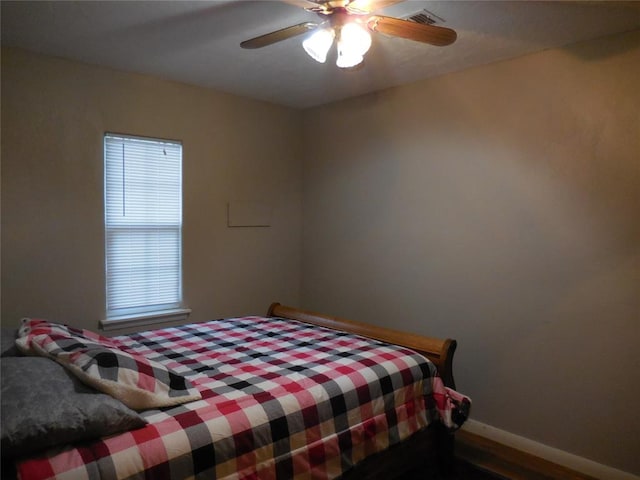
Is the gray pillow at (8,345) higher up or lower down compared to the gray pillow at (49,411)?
higher up

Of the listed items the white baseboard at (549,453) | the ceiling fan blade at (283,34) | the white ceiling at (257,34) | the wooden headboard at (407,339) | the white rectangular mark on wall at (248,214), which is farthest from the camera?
the white rectangular mark on wall at (248,214)

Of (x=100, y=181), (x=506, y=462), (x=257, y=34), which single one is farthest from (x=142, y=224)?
(x=506, y=462)

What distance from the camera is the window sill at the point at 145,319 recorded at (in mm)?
3079

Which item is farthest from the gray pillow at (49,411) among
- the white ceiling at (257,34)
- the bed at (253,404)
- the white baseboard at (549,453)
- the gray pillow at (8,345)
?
the white baseboard at (549,453)

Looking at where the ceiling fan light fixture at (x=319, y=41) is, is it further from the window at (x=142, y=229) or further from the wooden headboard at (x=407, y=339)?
the window at (x=142, y=229)

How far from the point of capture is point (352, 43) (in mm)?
1916

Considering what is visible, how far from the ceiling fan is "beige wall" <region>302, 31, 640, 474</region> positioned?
1.17m

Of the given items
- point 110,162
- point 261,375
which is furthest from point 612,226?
point 110,162

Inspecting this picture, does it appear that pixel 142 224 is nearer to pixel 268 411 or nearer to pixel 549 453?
pixel 268 411

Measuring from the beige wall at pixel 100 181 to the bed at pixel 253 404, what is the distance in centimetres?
83

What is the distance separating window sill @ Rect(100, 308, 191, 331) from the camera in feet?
10.1

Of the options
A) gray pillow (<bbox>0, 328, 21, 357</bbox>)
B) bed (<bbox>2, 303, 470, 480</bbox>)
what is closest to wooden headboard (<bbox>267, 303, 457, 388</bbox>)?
bed (<bbox>2, 303, 470, 480</bbox>)

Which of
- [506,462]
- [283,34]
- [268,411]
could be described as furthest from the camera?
[506,462]

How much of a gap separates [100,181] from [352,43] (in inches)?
80.8
